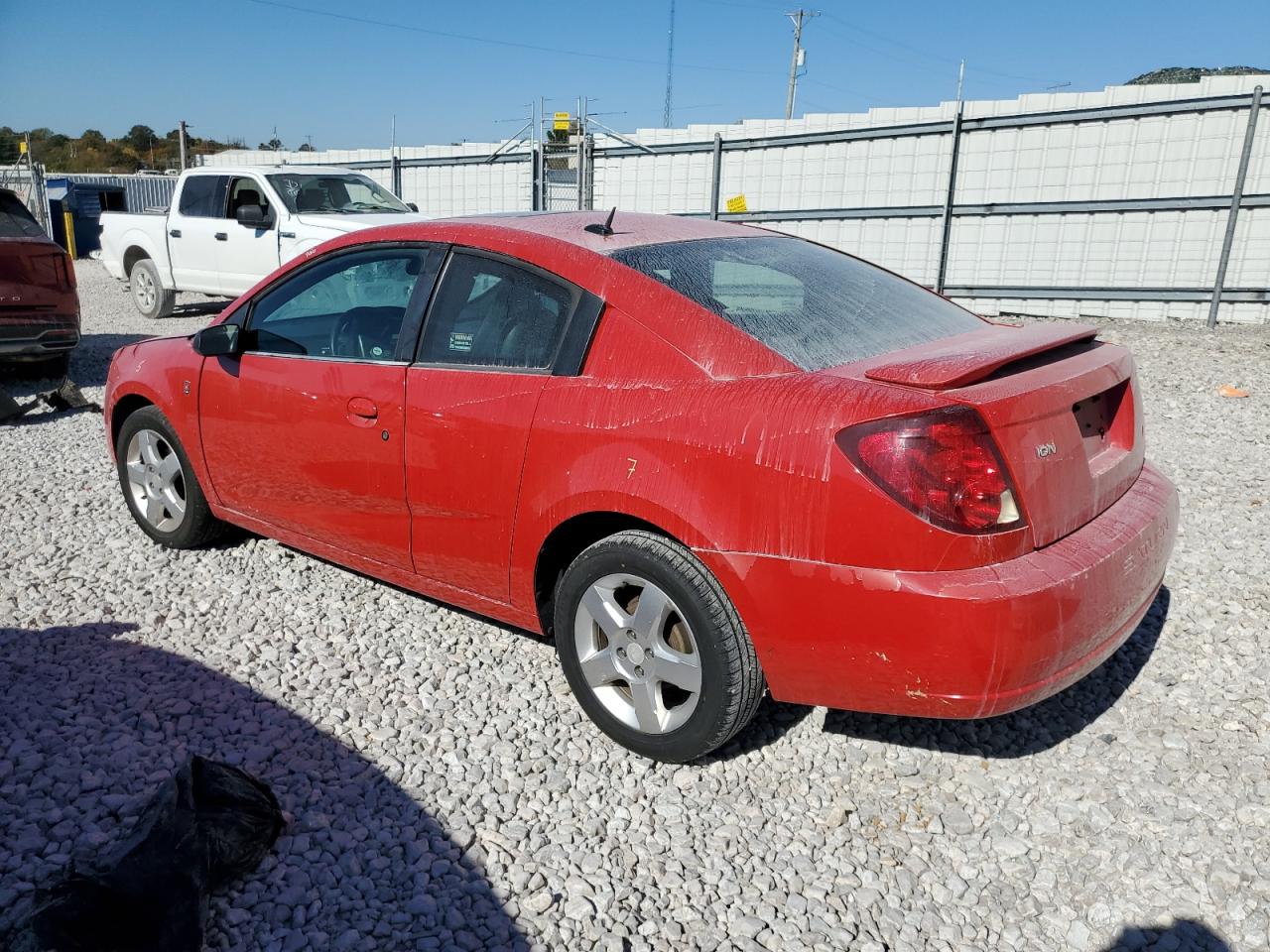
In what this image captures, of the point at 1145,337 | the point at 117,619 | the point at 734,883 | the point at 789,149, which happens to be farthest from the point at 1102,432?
the point at 789,149

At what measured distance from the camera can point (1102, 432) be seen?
2.88 metres

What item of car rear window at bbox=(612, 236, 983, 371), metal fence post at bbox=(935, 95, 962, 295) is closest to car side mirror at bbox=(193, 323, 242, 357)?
car rear window at bbox=(612, 236, 983, 371)

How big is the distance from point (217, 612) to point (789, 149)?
478 inches

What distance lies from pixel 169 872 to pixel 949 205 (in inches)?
494

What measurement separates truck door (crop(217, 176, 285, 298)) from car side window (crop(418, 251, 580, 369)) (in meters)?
8.93

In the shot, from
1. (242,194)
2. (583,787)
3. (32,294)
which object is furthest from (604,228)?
(242,194)

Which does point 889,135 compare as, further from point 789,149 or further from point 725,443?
point 725,443

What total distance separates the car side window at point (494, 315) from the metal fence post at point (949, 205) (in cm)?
1062

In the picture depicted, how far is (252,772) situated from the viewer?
2.84 meters

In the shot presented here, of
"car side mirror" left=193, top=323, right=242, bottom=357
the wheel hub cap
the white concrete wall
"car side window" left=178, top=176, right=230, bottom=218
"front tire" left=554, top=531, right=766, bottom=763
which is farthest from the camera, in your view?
"car side window" left=178, top=176, right=230, bottom=218

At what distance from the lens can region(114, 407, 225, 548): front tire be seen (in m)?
4.40

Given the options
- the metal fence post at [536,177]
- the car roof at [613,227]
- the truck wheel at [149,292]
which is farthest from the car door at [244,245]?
the car roof at [613,227]

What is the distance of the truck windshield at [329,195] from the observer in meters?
11.4

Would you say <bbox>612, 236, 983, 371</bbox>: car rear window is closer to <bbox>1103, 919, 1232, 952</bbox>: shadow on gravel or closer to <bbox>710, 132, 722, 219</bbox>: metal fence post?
<bbox>1103, 919, 1232, 952</bbox>: shadow on gravel
